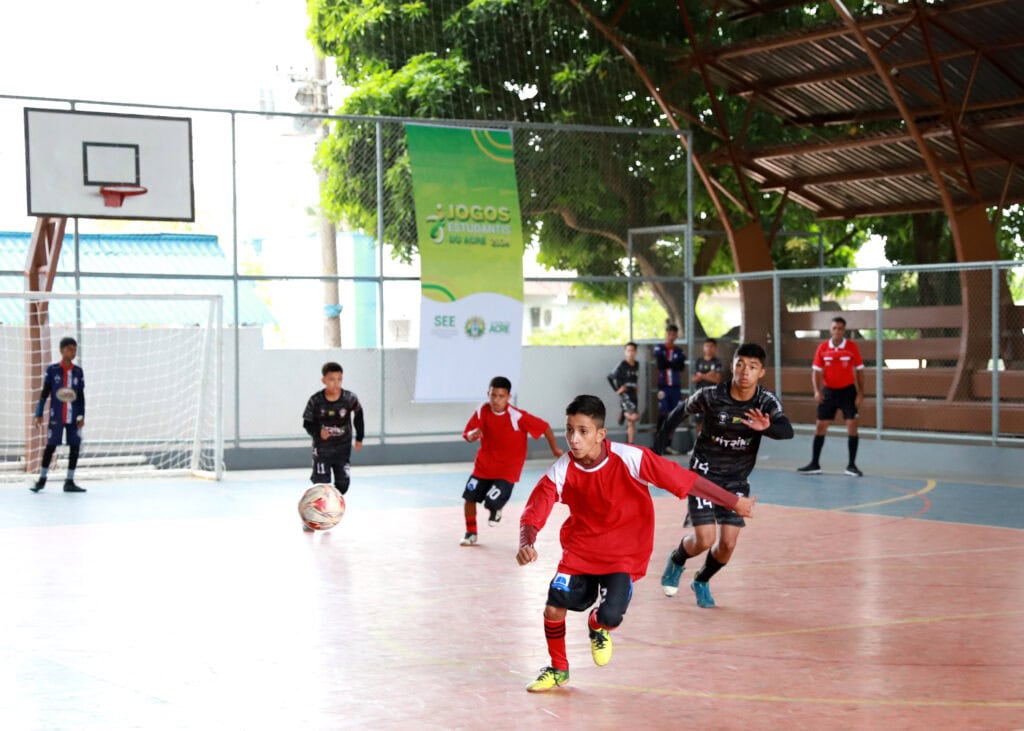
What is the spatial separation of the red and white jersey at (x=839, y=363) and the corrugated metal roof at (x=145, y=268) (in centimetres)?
1531

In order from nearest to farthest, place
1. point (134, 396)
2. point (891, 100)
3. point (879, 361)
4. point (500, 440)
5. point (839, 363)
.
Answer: point (500, 440) < point (839, 363) < point (879, 361) < point (134, 396) < point (891, 100)

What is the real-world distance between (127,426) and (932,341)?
1318cm

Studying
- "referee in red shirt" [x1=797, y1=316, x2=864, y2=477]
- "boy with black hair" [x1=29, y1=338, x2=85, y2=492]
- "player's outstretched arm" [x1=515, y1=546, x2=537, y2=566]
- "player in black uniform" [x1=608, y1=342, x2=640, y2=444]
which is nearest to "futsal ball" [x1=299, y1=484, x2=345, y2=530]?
"boy with black hair" [x1=29, y1=338, x2=85, y2=492]

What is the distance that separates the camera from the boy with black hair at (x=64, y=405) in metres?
17.9

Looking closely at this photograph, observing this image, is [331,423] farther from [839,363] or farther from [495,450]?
[839,363]

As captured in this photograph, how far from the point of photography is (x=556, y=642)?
23.8 feet

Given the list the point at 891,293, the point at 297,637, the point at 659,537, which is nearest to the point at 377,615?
the point at 297,637

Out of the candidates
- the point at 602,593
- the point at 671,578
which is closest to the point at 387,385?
the point at 671,578

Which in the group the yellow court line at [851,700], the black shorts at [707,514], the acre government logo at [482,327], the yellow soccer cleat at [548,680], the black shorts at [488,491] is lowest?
the yellow court line at [851,700]

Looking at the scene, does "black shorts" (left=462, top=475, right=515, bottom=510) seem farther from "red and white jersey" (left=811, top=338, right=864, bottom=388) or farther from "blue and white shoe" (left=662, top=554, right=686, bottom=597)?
"red and white jersey" (left=811, top=338, right=864, bottom=388)

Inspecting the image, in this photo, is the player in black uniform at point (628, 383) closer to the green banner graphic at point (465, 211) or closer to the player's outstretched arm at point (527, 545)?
the green banner graphic at point (465, 211)

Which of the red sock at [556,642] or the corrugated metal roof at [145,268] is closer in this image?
the red sock at [556,642]

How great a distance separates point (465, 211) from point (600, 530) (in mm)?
14776

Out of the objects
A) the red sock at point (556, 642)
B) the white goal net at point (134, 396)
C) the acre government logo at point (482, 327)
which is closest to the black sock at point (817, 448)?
the acre government logo at point (482, 327)
